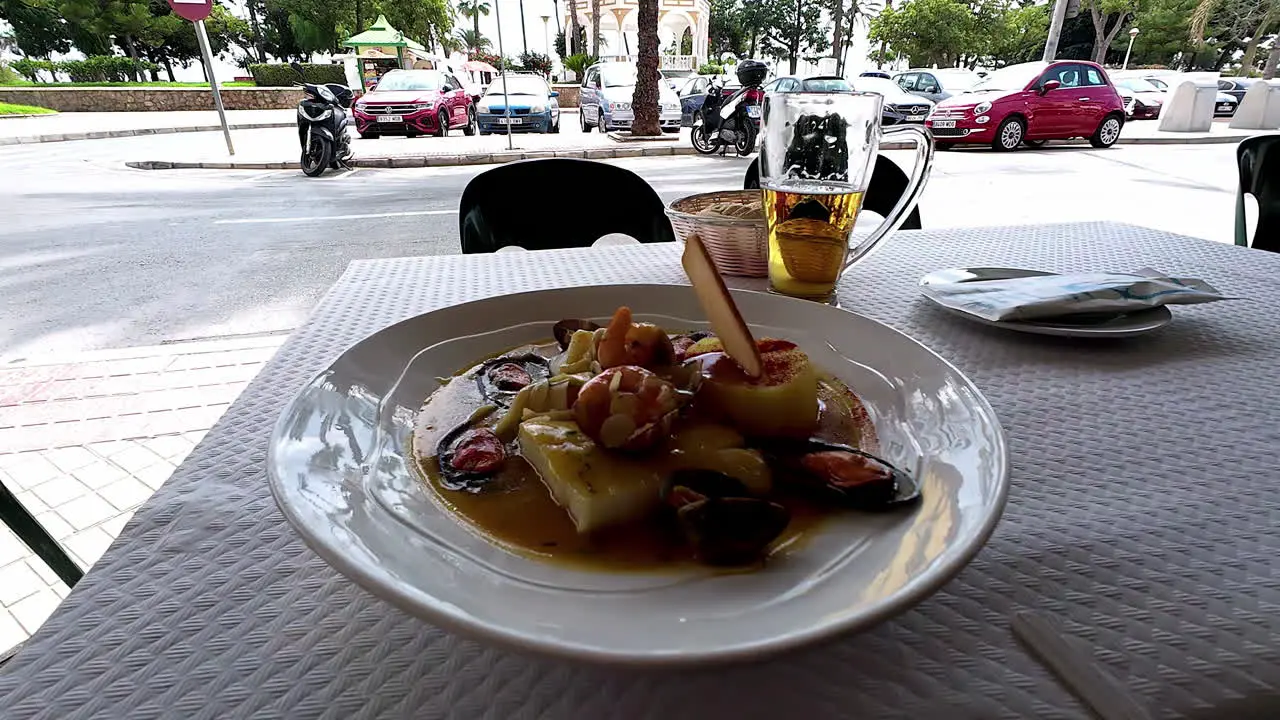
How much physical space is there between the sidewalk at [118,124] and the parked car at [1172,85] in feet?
67.2

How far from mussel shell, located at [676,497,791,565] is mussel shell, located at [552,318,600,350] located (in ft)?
1.29

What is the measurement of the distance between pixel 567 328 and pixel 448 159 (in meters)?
9.31

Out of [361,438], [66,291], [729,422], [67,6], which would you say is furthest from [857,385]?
[67,6]

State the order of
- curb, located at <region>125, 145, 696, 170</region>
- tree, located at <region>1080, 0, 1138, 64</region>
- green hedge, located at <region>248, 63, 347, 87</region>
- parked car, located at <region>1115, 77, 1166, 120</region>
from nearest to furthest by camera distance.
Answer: curb, located at <region>125, 145, 696, 170</region>
parked car, located at <region>1115, 77, 1166, 120</region>
tree, located at <region>1080, 0, 1138, 64</region>
green hedge, located at <region>248, 63, 347, 87</region>

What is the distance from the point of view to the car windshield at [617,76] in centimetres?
1315

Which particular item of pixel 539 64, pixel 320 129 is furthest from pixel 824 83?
pixel 539 64

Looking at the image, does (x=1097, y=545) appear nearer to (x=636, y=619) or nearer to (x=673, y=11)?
(x=636, y=619)

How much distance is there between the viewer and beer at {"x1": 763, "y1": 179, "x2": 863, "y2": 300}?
43.9 inches

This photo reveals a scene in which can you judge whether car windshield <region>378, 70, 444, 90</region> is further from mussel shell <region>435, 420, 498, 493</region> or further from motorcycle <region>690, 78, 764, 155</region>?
mussel shell <region>435, 420, 498, 493</region>

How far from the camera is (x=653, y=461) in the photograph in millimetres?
522

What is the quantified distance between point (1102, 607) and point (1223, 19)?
1248 inches

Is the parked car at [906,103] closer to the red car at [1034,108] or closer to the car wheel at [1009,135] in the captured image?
the red car at [1034,108]

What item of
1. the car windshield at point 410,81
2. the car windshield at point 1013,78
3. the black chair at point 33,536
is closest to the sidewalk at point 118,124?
the car windshield at point 410,81

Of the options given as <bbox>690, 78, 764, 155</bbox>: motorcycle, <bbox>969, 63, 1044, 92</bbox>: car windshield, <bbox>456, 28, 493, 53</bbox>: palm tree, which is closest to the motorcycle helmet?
<bbox>690, 78, 764, 155</bbox>: motorcycle
